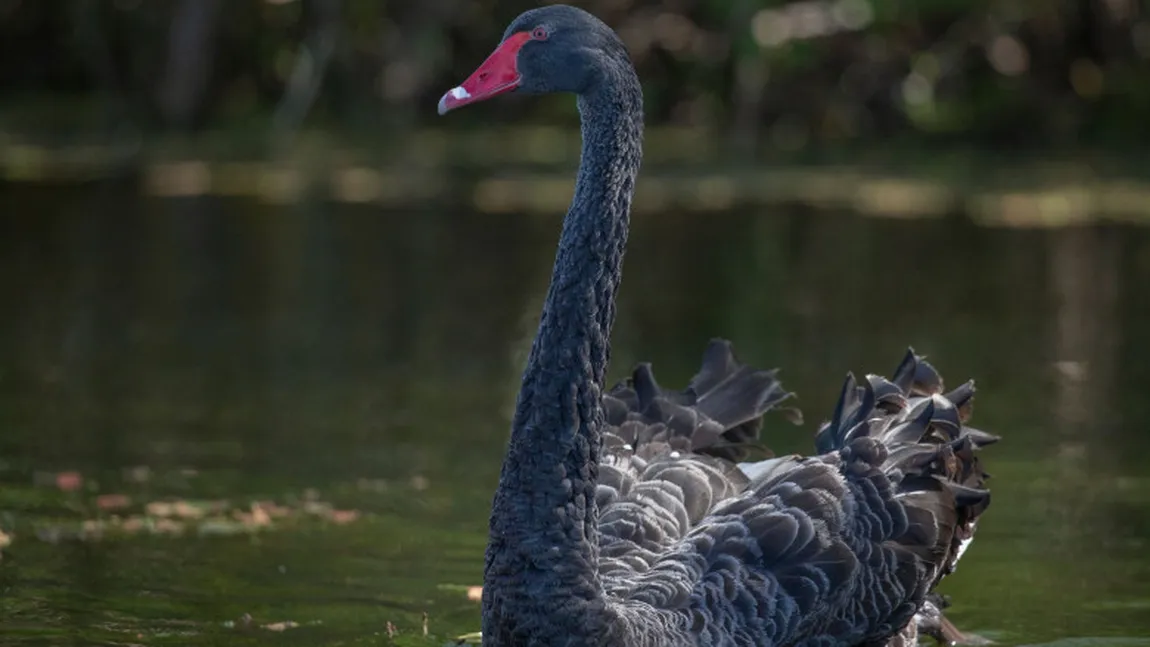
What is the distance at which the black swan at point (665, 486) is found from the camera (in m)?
4.49

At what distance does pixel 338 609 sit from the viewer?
19.5 ft

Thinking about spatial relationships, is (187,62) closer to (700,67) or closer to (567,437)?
(700,67)

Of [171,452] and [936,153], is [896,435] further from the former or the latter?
[936,153]

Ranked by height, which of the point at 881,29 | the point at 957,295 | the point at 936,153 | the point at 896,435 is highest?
the point at 881,29

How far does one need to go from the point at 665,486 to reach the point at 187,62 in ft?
56.8

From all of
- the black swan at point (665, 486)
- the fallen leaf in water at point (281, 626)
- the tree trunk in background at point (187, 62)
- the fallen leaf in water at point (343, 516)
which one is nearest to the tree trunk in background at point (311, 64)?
the tree trunk in background at point (187, 62)

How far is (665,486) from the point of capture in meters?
5.34

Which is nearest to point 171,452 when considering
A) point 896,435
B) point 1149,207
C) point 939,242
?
point 896,435

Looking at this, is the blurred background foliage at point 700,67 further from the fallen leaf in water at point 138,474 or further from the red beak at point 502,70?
the red beak at point 502,70

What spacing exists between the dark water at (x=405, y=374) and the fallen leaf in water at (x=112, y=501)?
0.36ft

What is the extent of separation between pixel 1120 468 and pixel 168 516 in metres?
3.51

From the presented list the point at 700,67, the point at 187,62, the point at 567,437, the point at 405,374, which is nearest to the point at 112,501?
the point at 405,374

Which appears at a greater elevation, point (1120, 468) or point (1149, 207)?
point (1149, 207)

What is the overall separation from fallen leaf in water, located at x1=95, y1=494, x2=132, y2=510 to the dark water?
109 mm
